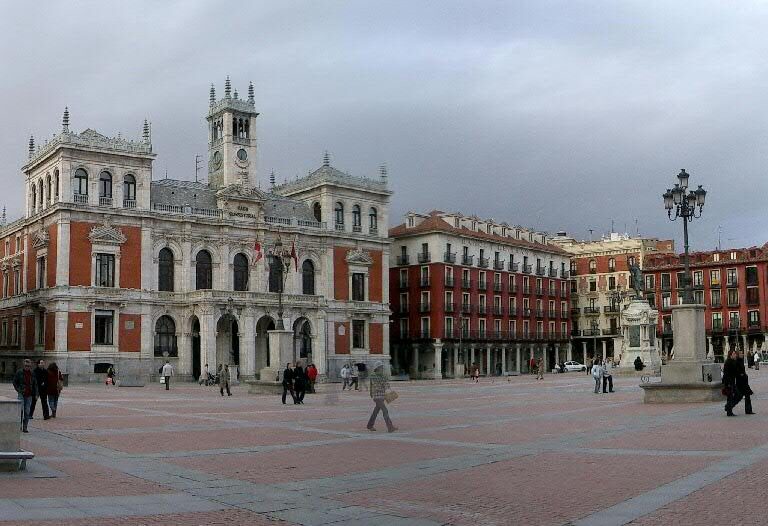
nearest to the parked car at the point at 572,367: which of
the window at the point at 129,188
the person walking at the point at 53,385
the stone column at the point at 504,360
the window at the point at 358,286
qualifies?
the stone column at the point at 504,360

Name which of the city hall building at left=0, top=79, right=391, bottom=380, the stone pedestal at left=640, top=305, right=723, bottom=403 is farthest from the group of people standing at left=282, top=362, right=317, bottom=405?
the city hall building at left=0, top=79, right=391, bottom=380

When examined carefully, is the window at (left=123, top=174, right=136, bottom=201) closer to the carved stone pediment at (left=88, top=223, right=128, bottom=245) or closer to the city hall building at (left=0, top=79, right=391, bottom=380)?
the city hall building at (left=0, top=79, right=391, bottom=380)

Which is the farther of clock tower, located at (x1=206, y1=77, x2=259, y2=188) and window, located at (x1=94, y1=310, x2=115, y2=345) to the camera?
clock tower, located at (x1=206, y1=77, x2=259, y2=188)

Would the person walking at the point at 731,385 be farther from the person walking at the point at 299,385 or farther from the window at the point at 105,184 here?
the window at the point at 105,184

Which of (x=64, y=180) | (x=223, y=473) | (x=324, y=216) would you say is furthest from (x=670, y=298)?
(x=223, y=473)

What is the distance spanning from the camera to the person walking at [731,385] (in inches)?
945

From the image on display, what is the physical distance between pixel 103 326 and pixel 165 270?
22.2 feet

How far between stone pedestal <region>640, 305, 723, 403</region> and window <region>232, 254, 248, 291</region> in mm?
48338

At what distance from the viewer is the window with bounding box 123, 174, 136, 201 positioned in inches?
2712

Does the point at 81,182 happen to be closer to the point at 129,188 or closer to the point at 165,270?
the point at 129,188

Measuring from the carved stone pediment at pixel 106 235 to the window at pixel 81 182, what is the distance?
2779 millimetres

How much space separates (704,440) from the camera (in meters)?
18.5

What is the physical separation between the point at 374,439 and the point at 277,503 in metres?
8.44

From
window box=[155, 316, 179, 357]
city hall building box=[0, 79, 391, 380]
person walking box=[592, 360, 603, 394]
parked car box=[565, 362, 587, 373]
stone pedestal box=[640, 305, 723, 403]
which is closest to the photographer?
stone pedestal box=[640, 305, 723, 403]
